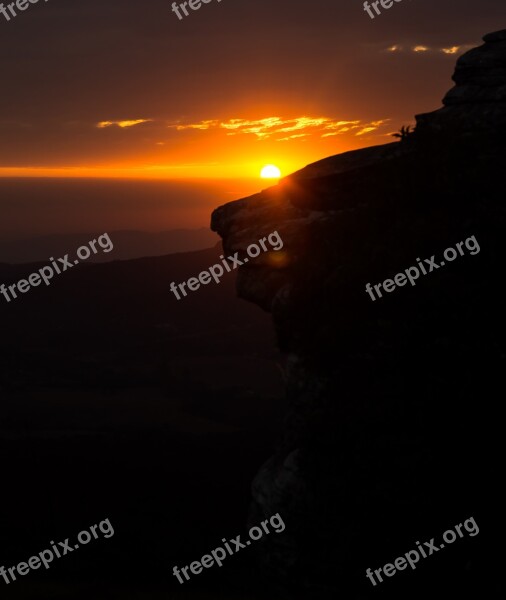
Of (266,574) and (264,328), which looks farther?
(264,328)

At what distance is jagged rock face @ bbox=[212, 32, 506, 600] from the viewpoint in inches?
839

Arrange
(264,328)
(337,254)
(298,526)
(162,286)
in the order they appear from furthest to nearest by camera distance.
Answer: (162,286) → (264,328) → (337,254) → (298,526)

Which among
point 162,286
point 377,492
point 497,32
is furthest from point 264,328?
point 377,492

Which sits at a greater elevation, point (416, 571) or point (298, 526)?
point (298, 526)

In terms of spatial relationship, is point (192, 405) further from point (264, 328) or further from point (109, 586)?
point (109, 586)

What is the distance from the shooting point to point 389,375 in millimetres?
23297

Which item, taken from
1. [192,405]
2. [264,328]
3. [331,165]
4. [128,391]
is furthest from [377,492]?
Result: [264,328]

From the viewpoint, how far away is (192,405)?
12338 centimetres

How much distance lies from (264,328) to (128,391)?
43829 millimetres

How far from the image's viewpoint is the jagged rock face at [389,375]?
21.3 metres

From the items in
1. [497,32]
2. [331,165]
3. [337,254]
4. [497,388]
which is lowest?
[497,388]

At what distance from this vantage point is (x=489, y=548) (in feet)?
67.7

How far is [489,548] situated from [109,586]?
36662 mm

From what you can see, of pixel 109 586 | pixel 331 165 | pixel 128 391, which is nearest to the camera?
pixel 331 165
